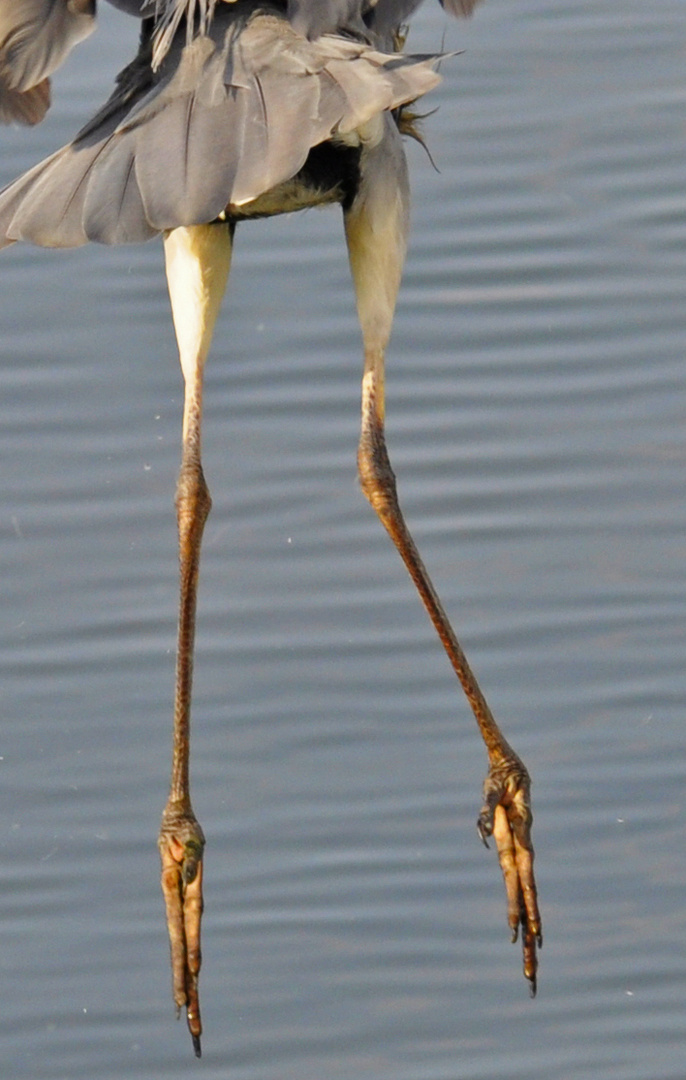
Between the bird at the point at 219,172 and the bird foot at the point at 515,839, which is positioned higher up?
the bird at the point at 219,172

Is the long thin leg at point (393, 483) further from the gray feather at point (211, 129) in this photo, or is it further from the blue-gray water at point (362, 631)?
the blue-gray water at point (362, 631)

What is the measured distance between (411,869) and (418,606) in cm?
91

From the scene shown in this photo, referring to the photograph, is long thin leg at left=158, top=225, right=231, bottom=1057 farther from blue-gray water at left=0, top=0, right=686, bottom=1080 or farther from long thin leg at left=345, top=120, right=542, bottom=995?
blue-gray water at left=0, top=0, right=686, bottom=1080

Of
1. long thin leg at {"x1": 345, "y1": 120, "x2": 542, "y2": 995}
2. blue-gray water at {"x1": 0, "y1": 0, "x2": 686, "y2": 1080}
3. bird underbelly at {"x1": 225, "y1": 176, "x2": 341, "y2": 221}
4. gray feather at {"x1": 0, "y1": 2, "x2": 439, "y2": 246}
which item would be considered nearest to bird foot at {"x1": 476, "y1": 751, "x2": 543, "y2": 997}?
long thin leg at {"x1": 345, "y1": 120, "x2": 542, "y2": 995}

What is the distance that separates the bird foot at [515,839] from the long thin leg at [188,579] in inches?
23.7

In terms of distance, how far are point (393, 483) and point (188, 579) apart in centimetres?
54

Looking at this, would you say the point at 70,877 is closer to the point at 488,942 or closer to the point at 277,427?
the point at 488,942

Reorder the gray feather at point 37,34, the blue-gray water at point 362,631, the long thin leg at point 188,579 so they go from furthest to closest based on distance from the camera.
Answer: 1. the blue-gray water at point 362,631
2. the long thin leg at point 188,579
3. the gray feather at point 37,34

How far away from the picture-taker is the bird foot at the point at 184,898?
18.9 feet

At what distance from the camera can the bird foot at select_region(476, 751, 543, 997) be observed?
19.1ft

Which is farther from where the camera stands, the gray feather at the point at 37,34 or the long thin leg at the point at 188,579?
the long thin leg at the point at 188,579

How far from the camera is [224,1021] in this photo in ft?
22.4

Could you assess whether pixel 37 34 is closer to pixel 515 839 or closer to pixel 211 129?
pixel 211 129

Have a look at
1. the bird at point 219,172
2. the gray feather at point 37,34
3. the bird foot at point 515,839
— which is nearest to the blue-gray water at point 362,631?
the bird foot at point 515,839
